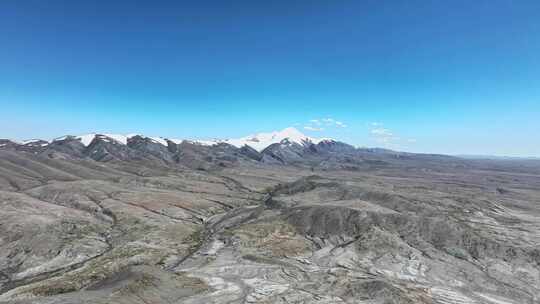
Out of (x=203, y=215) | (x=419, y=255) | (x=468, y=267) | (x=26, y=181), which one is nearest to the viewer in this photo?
(x=468, y=267)

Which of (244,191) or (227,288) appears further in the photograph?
(244,191)

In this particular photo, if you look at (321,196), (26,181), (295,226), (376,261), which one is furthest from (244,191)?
(376,261)

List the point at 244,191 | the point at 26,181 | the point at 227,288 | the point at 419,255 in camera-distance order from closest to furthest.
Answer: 1. the point at 227,288
2. the point at 419,255
3. the point at 26,181
4. the point at 244,191

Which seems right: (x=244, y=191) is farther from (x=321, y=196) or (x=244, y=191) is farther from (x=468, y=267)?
(x=468, y=267)

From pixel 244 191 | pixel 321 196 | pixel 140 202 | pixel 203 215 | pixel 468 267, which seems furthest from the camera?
pixel 244 191

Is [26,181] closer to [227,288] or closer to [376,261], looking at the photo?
[227,288]

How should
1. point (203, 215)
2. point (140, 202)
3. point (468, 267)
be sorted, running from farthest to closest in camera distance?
1. point (140, 202)
2. point (203, 215)
3. point (468, 267)

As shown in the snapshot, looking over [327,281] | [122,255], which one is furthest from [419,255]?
[122,255]

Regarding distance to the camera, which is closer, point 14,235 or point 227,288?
point 227,288
